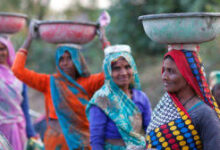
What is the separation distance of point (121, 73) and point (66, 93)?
1291 mm

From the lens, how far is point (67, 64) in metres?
5.34

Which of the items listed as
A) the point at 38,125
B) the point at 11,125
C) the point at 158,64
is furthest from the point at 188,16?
the point at 158,64

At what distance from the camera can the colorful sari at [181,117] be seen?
2.91 metres

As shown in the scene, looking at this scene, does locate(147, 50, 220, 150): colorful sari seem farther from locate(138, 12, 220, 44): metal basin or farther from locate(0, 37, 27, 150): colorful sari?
locate(0, 37, 27, 150): colorful sari

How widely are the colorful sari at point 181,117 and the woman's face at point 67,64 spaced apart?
7.89ft

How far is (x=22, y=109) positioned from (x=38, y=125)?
1.07 metres

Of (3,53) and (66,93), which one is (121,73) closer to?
(66,93)

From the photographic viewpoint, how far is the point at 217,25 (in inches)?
119

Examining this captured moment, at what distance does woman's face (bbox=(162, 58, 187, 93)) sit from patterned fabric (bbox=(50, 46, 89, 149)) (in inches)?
90.8

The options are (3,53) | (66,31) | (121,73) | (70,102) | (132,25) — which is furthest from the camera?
(132,25)

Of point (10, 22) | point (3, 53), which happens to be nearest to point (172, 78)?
point (10, 22)

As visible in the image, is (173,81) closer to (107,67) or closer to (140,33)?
(107,67)

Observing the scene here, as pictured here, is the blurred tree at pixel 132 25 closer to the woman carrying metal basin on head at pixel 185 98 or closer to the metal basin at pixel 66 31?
the metal basin at pixel 66 31

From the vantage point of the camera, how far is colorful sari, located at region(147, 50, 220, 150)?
291 cm
